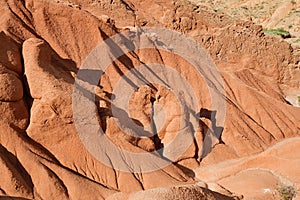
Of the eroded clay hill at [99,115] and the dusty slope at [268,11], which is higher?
the eroded clay hill at [99,115]

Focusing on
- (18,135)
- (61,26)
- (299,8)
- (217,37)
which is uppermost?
(61,26)

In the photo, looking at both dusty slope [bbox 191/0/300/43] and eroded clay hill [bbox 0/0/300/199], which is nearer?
eroded clay hill [bbox 0/0/300/199]

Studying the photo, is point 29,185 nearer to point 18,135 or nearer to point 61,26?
point 18,135

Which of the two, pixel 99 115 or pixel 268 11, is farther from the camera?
pixel 268 11

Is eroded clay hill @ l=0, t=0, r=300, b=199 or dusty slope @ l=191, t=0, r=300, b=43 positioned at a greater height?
eroded clay hill @ l=0, t=0, r=300, b=199

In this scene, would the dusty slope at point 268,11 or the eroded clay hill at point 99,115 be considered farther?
the dusty slope at point 268,11

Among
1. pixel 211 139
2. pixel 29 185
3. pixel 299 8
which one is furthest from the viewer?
pixel 299 8

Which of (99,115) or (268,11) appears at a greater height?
(99,115)

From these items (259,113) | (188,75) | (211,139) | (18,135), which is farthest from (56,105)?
(259,113)
